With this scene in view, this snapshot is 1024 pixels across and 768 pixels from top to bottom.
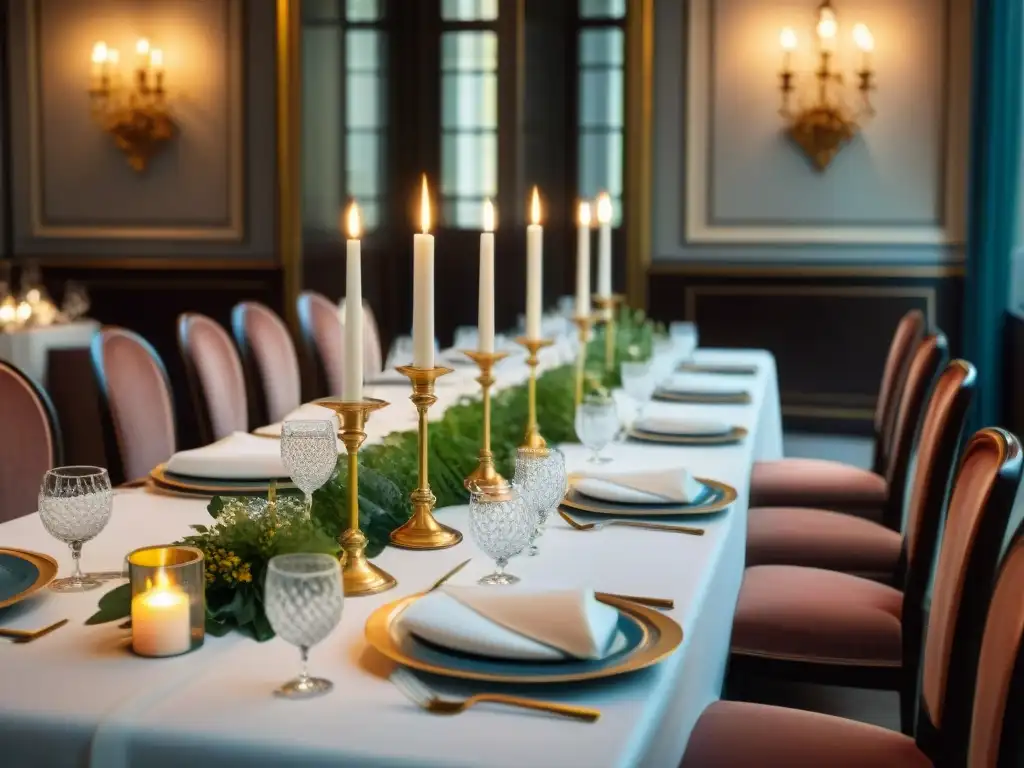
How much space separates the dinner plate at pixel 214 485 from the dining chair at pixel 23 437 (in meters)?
0.28

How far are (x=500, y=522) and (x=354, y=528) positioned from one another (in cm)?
18

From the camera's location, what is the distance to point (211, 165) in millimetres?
6465

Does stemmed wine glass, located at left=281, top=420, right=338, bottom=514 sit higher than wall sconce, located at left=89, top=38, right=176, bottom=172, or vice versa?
wall sconce, located at left=89, top=38, right=176, bottom=172

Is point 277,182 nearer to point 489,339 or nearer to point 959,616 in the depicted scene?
point 489,339

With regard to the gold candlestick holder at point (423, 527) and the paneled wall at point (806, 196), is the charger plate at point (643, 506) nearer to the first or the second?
the gold candlestick holder at point (423, 527)

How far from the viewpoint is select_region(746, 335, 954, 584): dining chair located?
8.31 feet

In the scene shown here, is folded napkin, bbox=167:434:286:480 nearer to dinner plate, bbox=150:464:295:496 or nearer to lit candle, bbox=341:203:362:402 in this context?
dinner plate, bbox=150:464:295:496

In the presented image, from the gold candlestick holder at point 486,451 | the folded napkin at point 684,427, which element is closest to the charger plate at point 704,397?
the folded napkin at point 684,427

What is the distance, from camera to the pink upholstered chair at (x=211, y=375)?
111 inches

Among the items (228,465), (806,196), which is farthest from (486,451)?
(806,196)

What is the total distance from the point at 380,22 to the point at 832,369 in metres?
2.75

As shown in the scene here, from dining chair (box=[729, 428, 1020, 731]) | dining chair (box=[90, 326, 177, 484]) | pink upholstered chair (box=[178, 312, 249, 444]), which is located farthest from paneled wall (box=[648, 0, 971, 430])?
dining chair (box=[729, 428, 1020, 731])

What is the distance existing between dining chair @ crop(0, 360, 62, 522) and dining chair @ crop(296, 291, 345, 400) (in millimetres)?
1534

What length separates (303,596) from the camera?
40.9 inches
